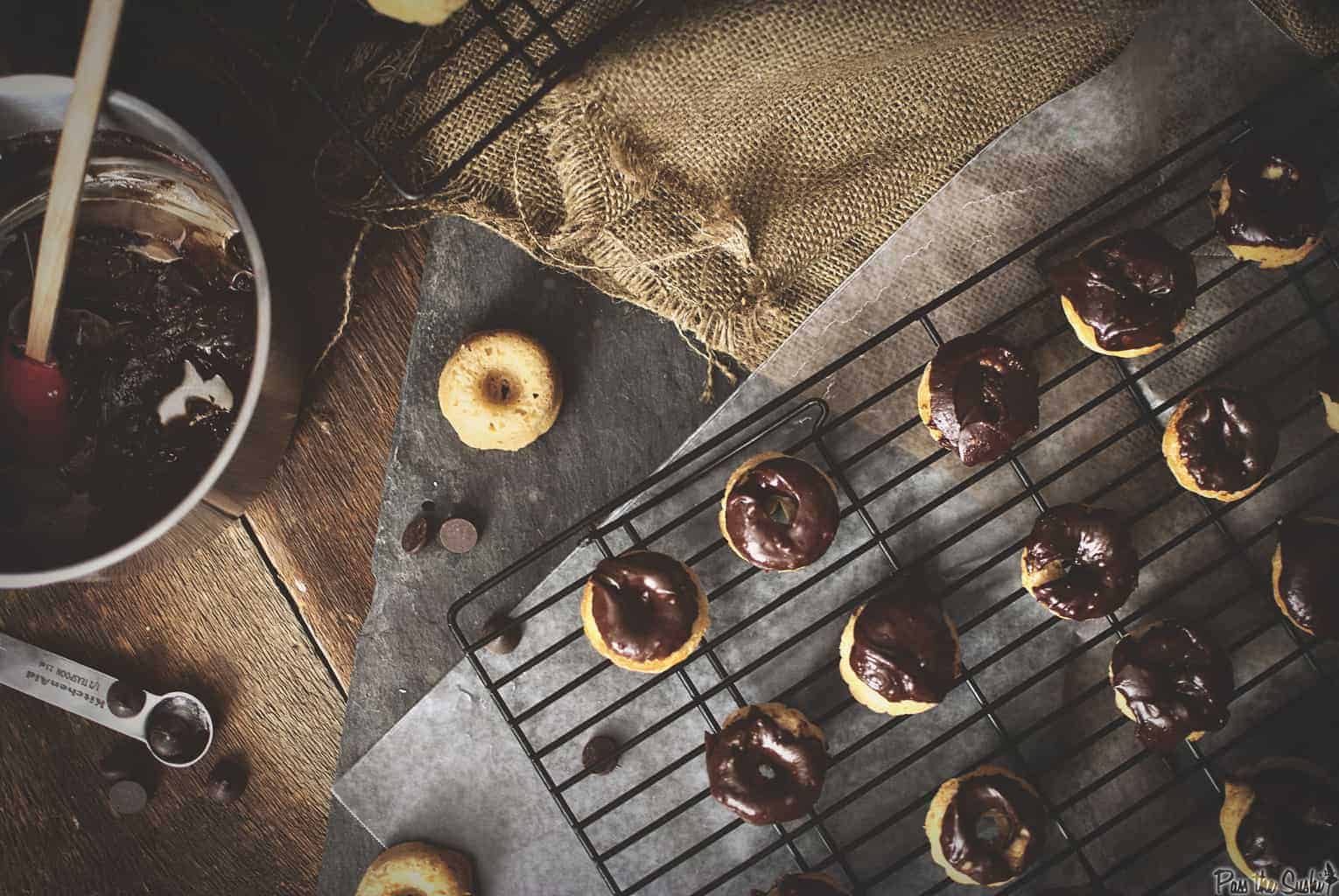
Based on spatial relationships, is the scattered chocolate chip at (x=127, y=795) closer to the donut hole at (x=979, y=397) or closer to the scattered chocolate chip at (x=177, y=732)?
the scattered chocolate chip at (x=177, y=732)

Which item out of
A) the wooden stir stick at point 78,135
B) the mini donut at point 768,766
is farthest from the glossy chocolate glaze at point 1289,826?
the wooden stir stick at point 78,135

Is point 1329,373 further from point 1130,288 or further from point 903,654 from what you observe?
point 903,654

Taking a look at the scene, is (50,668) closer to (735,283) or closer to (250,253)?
(250,253)

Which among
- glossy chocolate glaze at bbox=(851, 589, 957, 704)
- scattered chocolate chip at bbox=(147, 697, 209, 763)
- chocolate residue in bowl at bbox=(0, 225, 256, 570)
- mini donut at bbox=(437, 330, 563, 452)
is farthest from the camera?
scattered chocolate chip at bbox=(147, 697, 209, 763)

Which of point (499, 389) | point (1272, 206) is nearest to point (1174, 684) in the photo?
Answer: point (1272, 206)

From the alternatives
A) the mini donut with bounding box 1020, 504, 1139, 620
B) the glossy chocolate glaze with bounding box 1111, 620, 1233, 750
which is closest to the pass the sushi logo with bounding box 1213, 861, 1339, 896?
the glossy chocolate glaze with bounding box 1111, 620, 1233, 750

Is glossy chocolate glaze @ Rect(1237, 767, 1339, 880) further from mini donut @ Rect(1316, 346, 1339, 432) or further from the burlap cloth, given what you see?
the burlap cloth

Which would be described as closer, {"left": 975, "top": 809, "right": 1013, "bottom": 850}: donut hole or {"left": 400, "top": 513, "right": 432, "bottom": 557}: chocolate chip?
{"left": 975, "top": 809, "right": 1013, "bottom": 850}: donut hole

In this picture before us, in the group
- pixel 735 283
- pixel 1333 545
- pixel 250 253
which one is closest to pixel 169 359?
pixel 250 253
